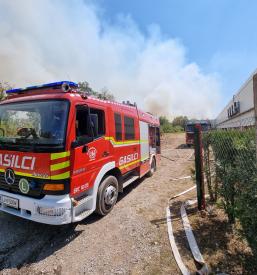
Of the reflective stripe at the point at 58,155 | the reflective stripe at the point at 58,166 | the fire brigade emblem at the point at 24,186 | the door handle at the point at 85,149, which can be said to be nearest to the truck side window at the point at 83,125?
the door handle at the point at 85,149

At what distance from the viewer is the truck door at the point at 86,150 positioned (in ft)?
11.5

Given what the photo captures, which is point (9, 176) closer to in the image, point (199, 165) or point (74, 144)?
point (74, 144)

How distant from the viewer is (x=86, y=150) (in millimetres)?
3766

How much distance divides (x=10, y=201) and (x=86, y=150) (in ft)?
5.23

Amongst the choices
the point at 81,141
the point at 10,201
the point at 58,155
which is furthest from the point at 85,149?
the point at 10,201

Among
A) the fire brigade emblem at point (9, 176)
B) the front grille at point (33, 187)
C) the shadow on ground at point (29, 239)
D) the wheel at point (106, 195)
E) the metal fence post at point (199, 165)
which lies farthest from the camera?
the metal fence post at point (199, 165)

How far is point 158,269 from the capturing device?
9.37 feet

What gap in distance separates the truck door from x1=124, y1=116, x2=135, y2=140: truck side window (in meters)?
1.47

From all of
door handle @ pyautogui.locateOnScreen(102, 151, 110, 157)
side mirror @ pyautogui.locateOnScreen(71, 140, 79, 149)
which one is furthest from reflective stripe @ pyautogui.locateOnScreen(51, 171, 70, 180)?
door handle @ pyautogui.locateOnScreen(102, 151, 110, 157)

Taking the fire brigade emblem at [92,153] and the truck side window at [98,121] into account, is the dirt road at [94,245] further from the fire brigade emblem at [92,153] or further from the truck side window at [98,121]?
the truck side window at [98,121]

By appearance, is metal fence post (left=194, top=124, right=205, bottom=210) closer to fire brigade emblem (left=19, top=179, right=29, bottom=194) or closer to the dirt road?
the dirt road

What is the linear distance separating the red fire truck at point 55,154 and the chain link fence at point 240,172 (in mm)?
2401

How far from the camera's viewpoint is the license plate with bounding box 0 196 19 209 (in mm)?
3471

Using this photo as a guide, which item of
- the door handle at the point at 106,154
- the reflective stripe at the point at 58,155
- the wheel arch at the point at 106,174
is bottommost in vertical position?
the wheel arch at the point at 106,174
